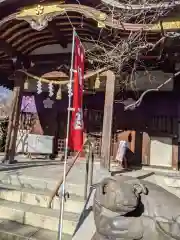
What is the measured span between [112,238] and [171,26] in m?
4.73

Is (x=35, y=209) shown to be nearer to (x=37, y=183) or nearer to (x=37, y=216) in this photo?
(x=37, y=216)

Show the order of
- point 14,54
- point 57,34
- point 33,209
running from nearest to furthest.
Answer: point 33,209 < point 57,34 < point 14,54

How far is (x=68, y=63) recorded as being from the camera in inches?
352

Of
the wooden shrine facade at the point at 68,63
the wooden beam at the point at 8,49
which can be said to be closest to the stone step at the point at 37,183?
the wooden shrine facade at the point at 68,63

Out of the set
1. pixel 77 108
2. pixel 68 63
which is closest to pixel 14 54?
pixel 68 63

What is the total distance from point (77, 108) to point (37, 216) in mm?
2193

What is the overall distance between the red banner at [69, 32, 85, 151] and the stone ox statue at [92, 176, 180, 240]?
205 centimetres

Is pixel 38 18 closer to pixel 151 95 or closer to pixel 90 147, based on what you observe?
pixel 90 147

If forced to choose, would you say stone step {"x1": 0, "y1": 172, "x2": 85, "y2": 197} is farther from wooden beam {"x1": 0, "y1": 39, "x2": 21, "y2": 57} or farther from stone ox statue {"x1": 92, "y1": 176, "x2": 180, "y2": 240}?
wooden beam {"x1": 0, "y1": 39, "x2": 21, "y2": 57}

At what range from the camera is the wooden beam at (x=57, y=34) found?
7.26 meters

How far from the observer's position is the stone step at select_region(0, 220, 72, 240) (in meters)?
4.28

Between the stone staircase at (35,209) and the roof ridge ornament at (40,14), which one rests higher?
the roof ridge ornament at (40,14)

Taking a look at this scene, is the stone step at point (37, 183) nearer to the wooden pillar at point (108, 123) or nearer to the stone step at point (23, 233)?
the wooden pillar at point (108, 123)

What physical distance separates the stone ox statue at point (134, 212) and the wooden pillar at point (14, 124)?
20.8ft
